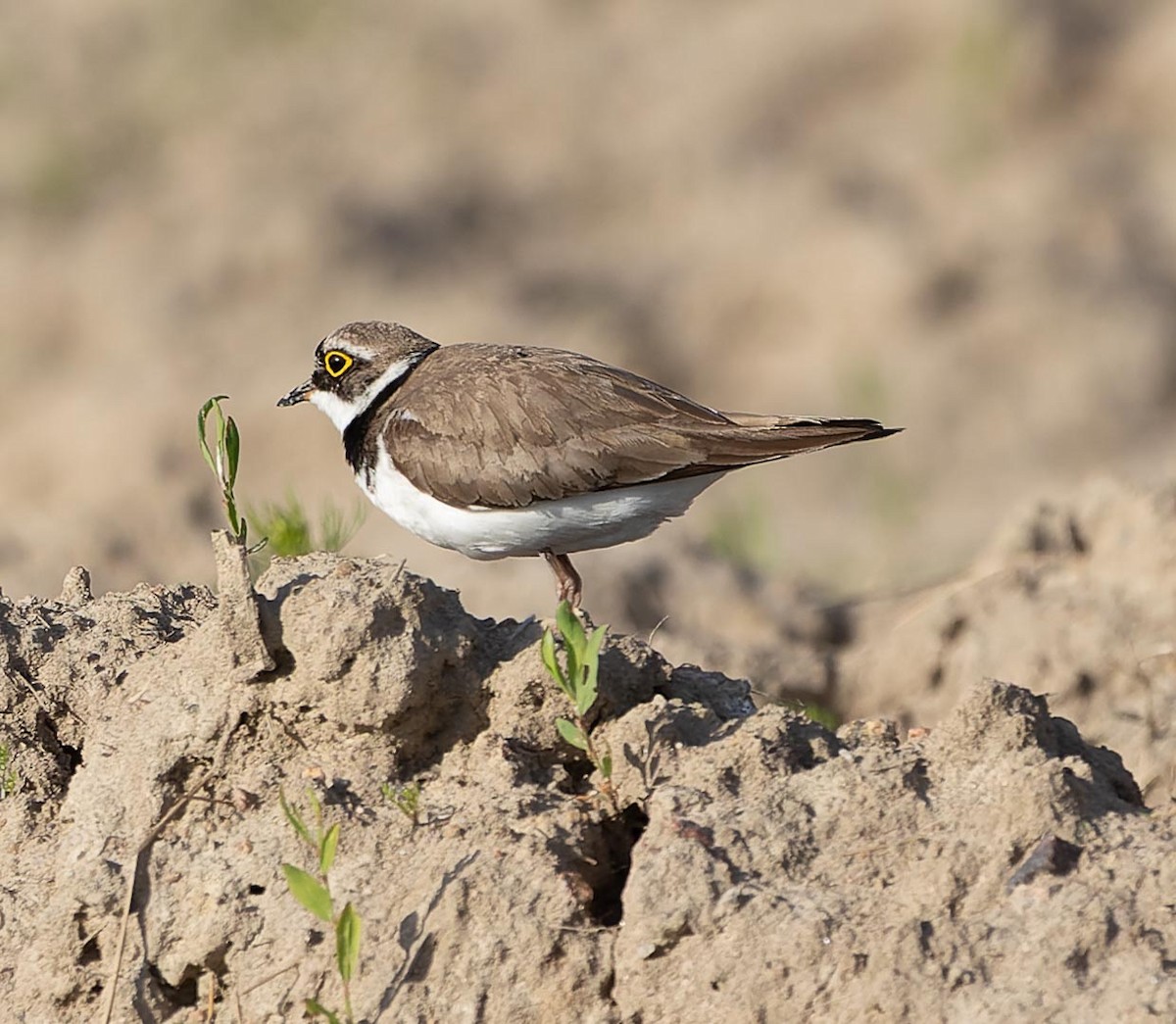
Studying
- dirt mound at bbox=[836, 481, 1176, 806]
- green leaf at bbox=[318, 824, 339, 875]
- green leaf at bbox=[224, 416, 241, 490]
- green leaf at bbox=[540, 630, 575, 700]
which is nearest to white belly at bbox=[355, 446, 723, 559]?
green leaf at bbox=[224, 416, 241, 490]

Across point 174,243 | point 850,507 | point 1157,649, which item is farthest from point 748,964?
point 174,243

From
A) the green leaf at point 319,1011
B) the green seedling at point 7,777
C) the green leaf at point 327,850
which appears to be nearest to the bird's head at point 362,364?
the green seedling at point 7,777

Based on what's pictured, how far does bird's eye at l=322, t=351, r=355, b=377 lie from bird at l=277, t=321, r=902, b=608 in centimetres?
43

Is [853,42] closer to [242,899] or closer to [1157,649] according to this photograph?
[1157,649]

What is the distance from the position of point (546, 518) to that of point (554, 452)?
7.7 inches

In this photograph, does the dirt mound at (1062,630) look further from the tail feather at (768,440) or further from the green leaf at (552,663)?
the green leaf at (552,663)

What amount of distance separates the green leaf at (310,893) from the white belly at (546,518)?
206cm

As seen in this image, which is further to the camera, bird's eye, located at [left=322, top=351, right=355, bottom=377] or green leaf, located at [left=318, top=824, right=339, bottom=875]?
bird's eye, located at [left=322, top=351, right=355, bottom=377]

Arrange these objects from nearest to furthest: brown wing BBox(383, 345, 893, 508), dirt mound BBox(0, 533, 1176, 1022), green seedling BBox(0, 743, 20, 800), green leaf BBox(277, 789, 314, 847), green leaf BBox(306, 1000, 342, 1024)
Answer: green leaf BBox(306, 1000, 342, 1024) → dirt mound BBox(0, 533, 1176, 1022) → green leaf BBox(277, 789, 314, 847) → green seedling BBox(0, 743, 20, 800) → brown wing BBox(383, 345, 893, 508)

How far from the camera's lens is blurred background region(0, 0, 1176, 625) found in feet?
37.1

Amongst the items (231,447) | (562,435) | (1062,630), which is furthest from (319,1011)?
(1062,630)

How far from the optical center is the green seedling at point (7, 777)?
14.4 ft

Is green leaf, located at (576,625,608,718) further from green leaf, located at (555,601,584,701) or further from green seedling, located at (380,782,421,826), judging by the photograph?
green seedling, located at (380,782,421,826)

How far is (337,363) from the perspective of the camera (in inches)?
245
